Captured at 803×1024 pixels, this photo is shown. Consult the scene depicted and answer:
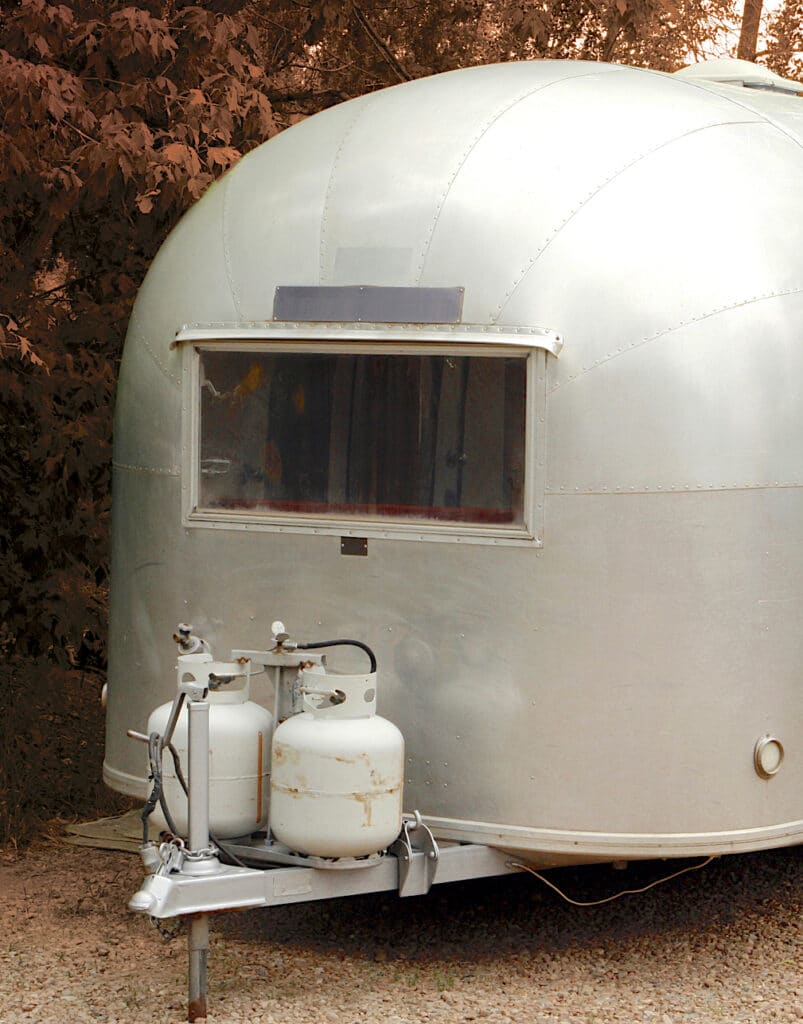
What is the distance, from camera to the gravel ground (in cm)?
507

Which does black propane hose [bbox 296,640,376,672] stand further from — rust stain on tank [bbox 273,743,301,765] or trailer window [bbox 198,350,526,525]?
trailer window [bbox 198,350,526,525]

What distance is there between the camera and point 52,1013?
503 centimetres

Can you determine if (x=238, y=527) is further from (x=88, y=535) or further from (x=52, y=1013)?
(x=88, y=535)

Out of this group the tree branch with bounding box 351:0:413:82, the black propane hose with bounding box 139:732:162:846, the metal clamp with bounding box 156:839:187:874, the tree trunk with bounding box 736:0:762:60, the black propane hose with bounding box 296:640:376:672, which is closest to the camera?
the metal clamp with bounding box 156:839:187:874

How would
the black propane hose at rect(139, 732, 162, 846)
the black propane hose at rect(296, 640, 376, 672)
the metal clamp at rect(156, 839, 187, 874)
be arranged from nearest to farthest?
the metal clamp at rect(156, 839, 187, 874) < the black propane hose at rect(139, 732, 162, 846) < the black propane hose at rect(296, 640, 376, 672)

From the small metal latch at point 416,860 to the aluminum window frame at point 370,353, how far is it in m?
0.98

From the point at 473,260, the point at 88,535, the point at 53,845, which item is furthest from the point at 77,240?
the point at 473,260

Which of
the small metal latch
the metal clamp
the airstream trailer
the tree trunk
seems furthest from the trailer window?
the tree trunk

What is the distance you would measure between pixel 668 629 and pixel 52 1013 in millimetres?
2428

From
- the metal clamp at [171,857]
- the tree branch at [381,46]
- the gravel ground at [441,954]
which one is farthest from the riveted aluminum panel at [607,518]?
the tree branch at [381,46]

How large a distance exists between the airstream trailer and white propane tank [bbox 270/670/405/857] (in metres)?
0.01

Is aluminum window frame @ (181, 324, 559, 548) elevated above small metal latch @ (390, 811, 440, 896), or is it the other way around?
aluminum window frame @ (181, 324, 559, 548)

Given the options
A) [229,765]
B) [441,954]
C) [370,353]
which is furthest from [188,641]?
[441,954]

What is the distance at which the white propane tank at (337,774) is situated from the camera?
4.77 meters
